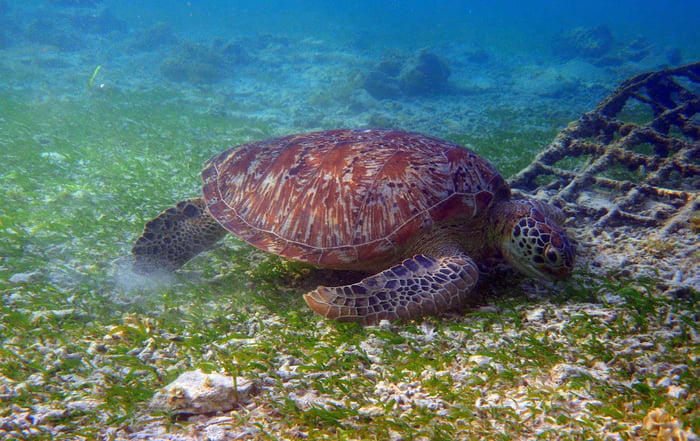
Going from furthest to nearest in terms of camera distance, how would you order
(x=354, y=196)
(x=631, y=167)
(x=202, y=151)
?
(x=202, y=151) → (x=631, y=167) → (x=354, y=196)

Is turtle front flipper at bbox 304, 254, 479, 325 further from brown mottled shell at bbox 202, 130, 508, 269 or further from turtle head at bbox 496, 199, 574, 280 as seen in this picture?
turtle head at bbox 496, 199, 574, 280

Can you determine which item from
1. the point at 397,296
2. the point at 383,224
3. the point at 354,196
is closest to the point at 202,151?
the point at 354,196

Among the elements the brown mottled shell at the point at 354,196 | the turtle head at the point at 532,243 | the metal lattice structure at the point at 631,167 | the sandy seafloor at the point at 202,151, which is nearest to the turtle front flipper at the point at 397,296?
the sandy seafloor at the point at 202,151

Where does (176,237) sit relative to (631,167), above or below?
below

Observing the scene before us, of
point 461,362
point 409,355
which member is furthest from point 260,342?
point 461,362

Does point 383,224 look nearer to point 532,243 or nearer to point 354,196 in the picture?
point 354,196

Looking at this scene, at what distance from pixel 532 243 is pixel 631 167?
2.98m

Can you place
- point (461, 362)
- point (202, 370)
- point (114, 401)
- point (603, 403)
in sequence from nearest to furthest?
point (603, 403)
point (114, 401)
point (202, 370)
point (461, 362)

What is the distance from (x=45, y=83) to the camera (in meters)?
12.6

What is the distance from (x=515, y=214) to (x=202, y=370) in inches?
110

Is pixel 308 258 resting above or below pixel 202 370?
above

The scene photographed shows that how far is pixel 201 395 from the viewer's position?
1714 mm

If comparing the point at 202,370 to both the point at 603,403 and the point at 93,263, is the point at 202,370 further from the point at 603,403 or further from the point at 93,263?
the point at 93,263

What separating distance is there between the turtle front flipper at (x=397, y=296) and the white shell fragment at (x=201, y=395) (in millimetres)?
857
